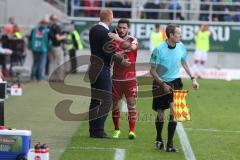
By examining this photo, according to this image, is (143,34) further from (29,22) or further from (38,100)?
(38,100)

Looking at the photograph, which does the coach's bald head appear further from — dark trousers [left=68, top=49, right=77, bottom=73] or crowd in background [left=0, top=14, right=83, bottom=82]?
dark trousers [left=68, top=49, right=77, bottom=73]

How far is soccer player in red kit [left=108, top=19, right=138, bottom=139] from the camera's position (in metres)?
12.5

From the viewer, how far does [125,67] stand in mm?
12680

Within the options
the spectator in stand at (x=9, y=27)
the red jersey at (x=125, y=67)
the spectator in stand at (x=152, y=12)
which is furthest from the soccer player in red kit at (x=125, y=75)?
the spectator in stand at (x=152, y=12)

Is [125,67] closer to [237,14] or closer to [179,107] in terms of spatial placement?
[179,107]

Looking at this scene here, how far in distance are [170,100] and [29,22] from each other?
20924mm

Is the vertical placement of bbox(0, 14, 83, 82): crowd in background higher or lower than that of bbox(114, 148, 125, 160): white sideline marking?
higher

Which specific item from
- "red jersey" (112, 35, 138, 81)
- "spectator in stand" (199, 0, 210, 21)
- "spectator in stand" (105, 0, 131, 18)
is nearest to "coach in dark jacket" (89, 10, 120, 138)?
"red jersey" (112, 35, 138, 81)

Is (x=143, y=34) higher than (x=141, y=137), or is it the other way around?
(x=143, y=34)

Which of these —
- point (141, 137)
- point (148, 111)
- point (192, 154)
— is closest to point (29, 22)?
point (148, 111)

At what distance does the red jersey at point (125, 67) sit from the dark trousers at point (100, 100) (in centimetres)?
16

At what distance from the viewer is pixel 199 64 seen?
30.1 meters

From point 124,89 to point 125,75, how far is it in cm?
25

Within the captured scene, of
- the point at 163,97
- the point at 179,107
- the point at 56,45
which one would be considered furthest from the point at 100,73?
the point at 56,45
